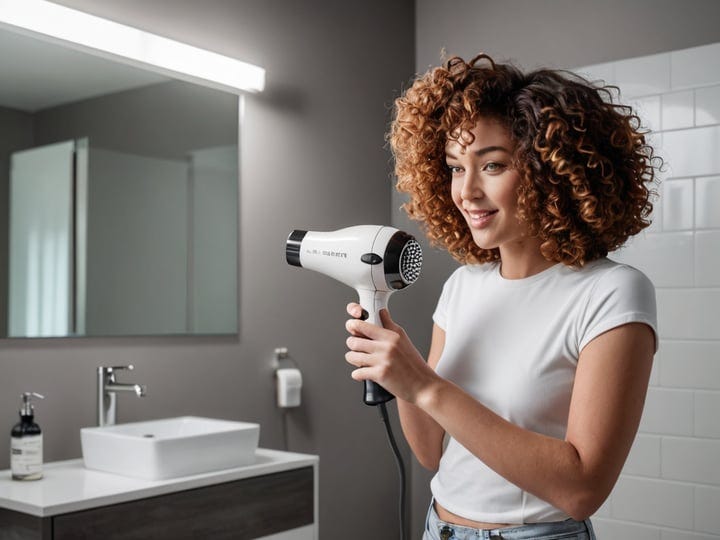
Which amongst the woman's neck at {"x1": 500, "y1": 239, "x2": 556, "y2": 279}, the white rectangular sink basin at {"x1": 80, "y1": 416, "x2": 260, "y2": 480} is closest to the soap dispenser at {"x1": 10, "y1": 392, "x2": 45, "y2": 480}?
the white rectangular sink basin at {"x1": 80, "y1": 416, "x2": 260, "y2": 480}

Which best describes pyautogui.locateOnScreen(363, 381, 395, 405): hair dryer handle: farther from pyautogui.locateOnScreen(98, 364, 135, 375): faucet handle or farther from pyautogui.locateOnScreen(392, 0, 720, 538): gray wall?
pyautogui.locateOnScreen(392, 0, 720, 538): gray wall

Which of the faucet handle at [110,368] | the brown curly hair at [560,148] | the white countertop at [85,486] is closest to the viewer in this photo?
the brown curly hair at [560,148]

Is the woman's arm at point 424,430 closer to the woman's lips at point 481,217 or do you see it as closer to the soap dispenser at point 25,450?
the woman's lips at point 481,217

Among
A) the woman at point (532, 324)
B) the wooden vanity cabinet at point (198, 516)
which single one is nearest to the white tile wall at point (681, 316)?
the wooden vanity cabinet at point (198, 516)

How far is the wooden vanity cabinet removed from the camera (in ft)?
5.09

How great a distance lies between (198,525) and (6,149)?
978 millimetres

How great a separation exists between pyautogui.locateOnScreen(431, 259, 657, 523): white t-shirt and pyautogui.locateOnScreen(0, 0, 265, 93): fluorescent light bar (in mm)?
1354

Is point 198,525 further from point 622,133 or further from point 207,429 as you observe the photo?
point 622,133

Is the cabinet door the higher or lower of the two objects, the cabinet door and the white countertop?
the lower

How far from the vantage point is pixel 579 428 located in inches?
40.3

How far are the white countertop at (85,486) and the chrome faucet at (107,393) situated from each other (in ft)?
0.40

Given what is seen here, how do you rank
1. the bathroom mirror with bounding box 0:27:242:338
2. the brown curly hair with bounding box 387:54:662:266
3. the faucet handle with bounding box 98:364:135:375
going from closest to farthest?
the brown curly hair with bounding box 387:54:662:266
the bathroom mirror with bounding box 0:27:242:338
the faucet handle with bounding box 98:364:135:375

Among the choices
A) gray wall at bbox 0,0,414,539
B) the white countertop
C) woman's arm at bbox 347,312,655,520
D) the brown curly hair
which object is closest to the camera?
woman's arm at bbox 347,312,655,520

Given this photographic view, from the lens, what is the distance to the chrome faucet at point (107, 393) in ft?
6.61
